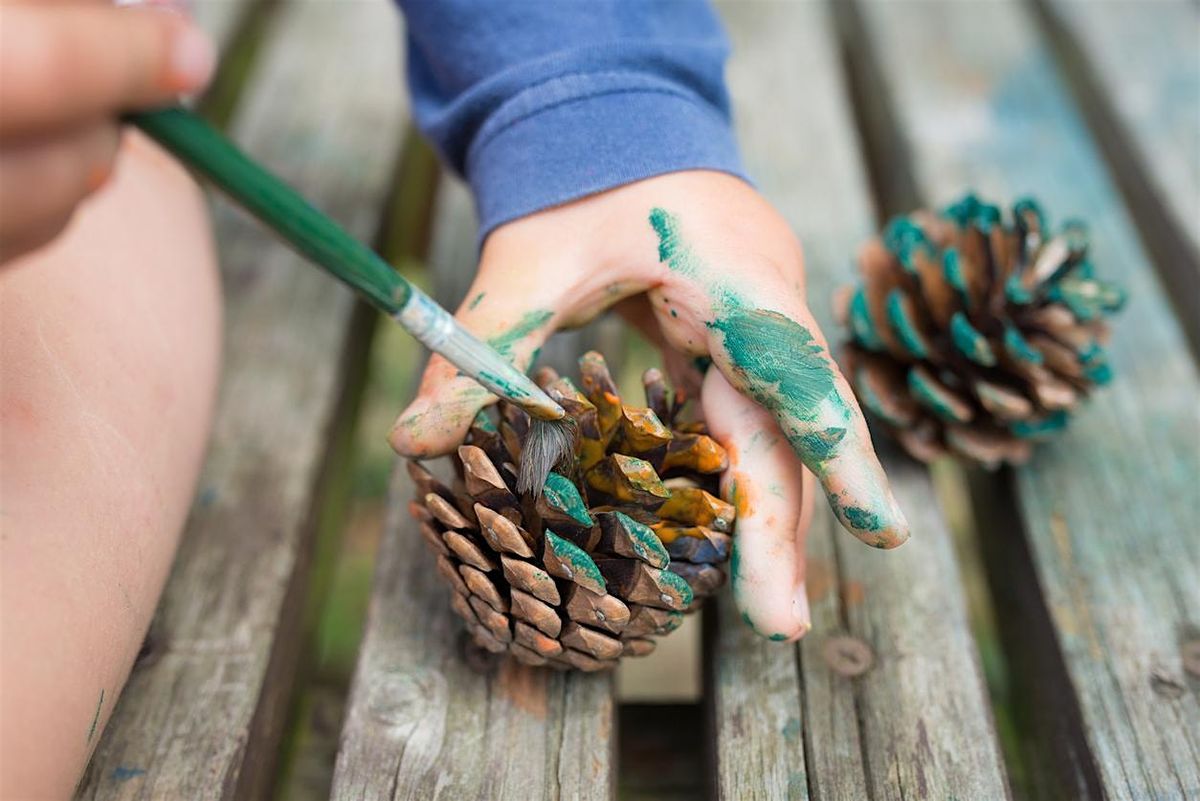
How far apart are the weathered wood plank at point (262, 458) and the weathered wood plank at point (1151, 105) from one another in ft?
3.22

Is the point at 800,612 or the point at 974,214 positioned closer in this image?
the point at 800,612

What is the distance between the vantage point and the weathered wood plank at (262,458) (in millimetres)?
795

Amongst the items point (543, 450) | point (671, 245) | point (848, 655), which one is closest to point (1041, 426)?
point (848, 655)

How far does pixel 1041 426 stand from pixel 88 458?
0.81 meters

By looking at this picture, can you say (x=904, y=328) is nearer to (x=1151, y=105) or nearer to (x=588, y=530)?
(x=588, y=530)

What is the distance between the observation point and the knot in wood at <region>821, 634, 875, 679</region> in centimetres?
85

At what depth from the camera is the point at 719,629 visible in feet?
2.85

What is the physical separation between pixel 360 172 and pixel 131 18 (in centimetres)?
86

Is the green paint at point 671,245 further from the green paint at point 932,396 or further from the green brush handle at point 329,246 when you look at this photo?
the green paint at point 932,396

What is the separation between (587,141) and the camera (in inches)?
33.7

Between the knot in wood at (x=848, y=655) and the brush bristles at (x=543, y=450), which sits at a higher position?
the brush bristles at (x=543, y=450)

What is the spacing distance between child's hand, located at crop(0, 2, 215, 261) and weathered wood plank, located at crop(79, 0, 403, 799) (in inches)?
16.9

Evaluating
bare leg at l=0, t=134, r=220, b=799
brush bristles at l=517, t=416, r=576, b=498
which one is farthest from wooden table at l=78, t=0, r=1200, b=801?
brush bristles at l=517, t=416, r=576, b=498

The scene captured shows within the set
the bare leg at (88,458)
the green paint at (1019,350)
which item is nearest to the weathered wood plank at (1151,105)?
the green paint at (1019,350)
